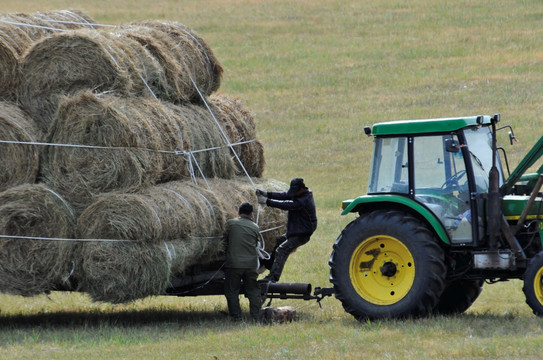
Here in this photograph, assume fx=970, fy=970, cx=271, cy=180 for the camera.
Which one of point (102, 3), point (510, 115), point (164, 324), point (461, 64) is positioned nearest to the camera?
point (164, 324)

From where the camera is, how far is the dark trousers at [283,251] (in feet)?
38.2

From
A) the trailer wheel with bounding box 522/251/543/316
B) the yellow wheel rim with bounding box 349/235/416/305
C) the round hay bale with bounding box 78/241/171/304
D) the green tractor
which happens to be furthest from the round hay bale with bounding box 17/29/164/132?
the trailer wheel with bounding box 522/251/543/316

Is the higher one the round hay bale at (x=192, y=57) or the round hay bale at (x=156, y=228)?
the round hay bale at (x=192, y=57)

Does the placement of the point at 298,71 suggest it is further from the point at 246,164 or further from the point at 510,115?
the point at 246,164

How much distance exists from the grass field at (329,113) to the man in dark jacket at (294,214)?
791 mm

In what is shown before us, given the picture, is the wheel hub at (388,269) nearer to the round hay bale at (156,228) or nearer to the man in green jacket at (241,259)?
the man in green jacket at (241,259)

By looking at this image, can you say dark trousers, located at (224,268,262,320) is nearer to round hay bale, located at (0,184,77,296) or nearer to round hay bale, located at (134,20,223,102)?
round hay bale, located at (0,184,77,296)

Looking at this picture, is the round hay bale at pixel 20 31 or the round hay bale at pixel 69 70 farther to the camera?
the round hay bale at pixel 20 31

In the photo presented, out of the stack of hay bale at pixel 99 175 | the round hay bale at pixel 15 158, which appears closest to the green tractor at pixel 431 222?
the stack of hay bale at pixel 99 175

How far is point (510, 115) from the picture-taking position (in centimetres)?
2948

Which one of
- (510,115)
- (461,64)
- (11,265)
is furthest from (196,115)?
(461,64)

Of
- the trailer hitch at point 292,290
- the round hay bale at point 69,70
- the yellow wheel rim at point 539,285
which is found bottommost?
the trailer hitch at point 292,290

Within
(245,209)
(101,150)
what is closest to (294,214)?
(245,209)

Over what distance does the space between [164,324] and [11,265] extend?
1.85 metres
